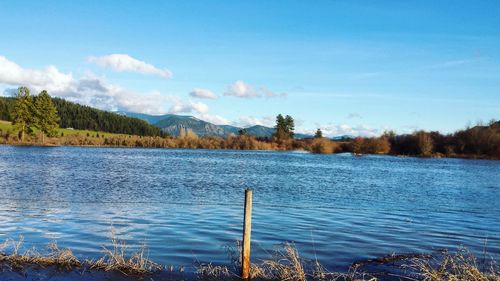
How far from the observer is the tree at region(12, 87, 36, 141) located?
114m

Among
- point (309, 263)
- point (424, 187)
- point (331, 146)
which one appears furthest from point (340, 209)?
point (331, 146)

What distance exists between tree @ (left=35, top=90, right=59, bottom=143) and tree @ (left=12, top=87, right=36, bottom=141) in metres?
1.59

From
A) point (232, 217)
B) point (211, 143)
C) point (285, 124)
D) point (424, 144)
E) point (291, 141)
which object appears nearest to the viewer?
point (232, 217)

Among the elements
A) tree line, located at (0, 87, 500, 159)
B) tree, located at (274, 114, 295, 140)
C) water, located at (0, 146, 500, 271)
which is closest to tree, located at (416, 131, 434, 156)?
tree line, located at (0, 87, 500, 159)

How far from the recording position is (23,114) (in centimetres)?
11456

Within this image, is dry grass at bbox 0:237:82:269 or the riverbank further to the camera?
dry grass at bbox 0:237:82:269

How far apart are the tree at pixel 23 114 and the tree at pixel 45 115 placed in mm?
1593

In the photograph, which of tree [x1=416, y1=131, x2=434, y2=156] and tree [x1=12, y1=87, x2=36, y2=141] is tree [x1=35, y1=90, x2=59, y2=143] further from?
tree [x1=416, y1=131, x2=434, y2=156]

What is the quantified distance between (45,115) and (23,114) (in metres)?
5.27

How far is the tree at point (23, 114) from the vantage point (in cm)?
11438

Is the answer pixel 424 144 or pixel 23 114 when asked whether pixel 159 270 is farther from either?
pixel 424 144

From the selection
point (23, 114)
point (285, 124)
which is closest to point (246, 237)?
point (23, 114)

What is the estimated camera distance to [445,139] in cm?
12800

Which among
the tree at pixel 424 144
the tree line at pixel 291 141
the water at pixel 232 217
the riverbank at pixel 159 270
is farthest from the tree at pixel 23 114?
the riverbank at pixel 159 270
